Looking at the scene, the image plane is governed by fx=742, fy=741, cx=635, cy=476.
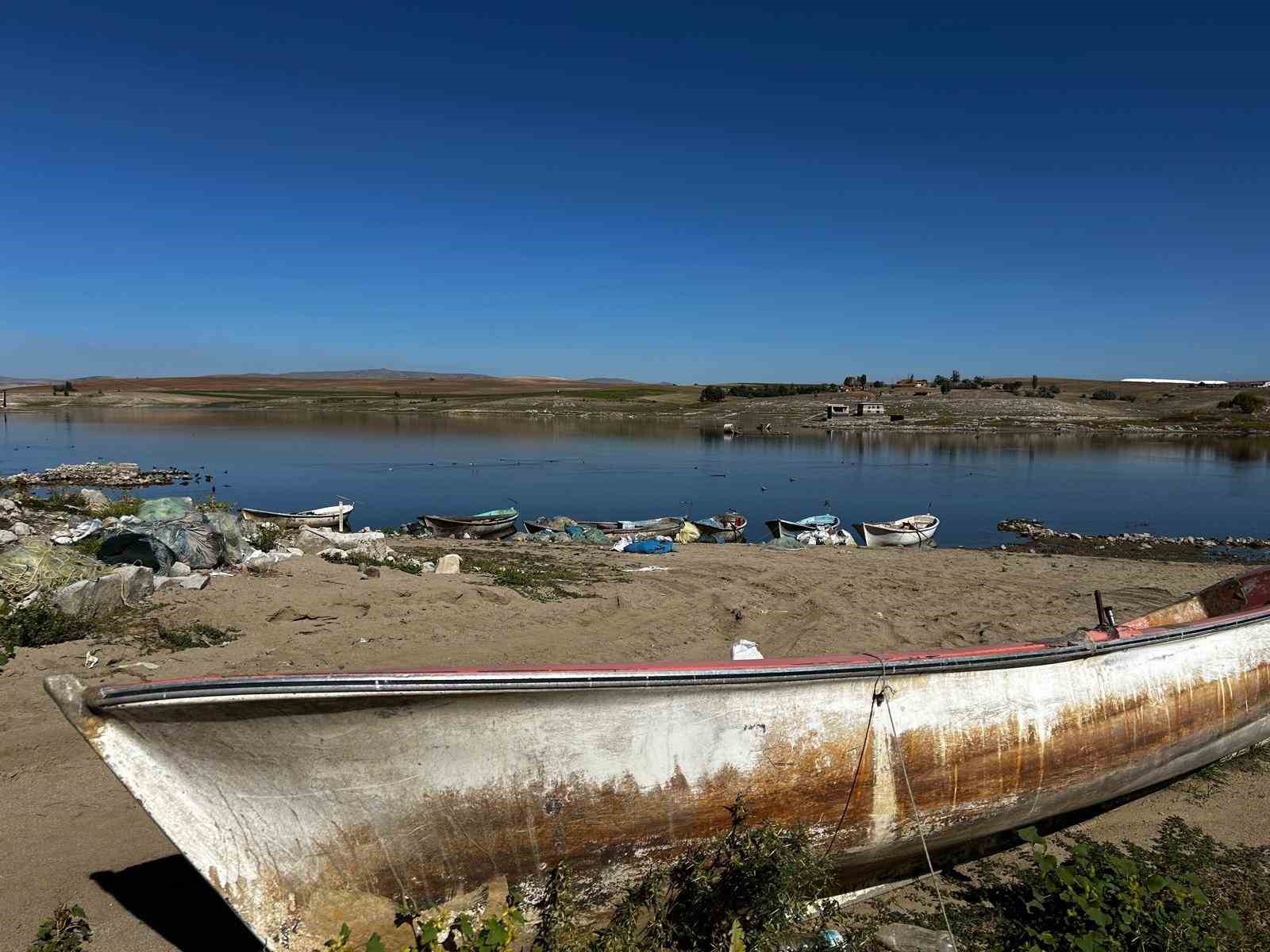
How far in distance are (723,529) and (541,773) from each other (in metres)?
20.2

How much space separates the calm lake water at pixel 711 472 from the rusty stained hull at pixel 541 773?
20.4 m

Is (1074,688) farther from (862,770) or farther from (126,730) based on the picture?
(126,730)

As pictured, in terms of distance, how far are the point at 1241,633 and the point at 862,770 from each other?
468 centimetres

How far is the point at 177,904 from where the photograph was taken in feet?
14.4

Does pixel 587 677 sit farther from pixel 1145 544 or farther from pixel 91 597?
pixel 1145 544

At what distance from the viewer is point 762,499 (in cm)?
3431

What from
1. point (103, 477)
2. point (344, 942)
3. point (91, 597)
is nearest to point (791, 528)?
point (91, 597)

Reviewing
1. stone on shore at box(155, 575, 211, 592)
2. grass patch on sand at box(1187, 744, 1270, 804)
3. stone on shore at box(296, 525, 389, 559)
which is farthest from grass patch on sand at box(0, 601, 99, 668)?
grass patch on sand at box(1187, 744, 1270, 804)

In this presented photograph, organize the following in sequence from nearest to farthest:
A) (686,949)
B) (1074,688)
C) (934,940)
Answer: (686,949) < (934,940) < (1074,688)

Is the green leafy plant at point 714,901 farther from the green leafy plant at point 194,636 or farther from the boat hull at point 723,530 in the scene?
the boat hull at point 723,530

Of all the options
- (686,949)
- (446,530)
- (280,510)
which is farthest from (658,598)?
(280,510)

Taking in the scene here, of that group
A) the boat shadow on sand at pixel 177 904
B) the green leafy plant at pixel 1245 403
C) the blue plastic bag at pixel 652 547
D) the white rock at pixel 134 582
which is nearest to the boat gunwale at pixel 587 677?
the boat shadow on sand at pixel 177 904

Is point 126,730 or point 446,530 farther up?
point 126,730

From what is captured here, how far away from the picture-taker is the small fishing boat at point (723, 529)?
23641 mm
